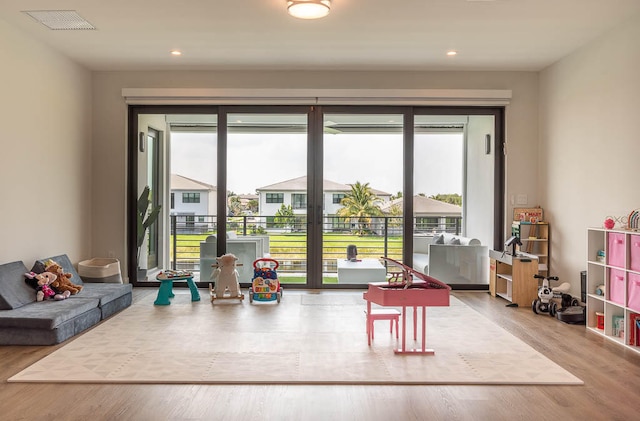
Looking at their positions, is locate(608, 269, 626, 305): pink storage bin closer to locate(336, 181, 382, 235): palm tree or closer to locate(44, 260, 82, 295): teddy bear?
locate(336, 181, 382, 235): palm tree

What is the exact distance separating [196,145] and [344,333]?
3373mm

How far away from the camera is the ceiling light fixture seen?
3.70 m

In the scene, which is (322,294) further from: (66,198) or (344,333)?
(66,198)

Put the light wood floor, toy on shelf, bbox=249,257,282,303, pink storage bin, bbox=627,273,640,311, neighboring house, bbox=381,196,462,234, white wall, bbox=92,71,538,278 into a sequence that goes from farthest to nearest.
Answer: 1. neighboring house, bbox=381,196,462,234
2. white wall, bbox=92,71,538,278
3. toy on shelf, bbox=249,257,282,303
4. pink storage bin, bbox=627,273,640,311
5. the light wood floor

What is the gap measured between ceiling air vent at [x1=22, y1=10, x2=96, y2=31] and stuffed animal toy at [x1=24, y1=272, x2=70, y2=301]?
7.66 ft

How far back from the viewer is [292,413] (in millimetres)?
2439

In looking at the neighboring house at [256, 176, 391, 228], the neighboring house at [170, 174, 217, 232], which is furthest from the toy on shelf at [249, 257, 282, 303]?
the neighboring house at [170, 174, 217, 232]

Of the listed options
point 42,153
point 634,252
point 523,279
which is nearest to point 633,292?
point 634,252

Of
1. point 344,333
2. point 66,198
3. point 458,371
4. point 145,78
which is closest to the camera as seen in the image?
point 458,371

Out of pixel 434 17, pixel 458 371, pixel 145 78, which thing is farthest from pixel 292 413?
pixel 145 78

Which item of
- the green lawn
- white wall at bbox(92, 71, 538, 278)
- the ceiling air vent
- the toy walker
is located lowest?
the toy walker

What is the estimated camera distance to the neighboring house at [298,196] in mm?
5910

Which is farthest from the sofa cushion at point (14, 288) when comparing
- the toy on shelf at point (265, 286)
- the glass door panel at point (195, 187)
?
the toy on shelf at point (265, 286)

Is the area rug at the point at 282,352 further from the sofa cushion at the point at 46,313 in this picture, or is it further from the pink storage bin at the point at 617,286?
the pink storage bin at the point at 617,286
